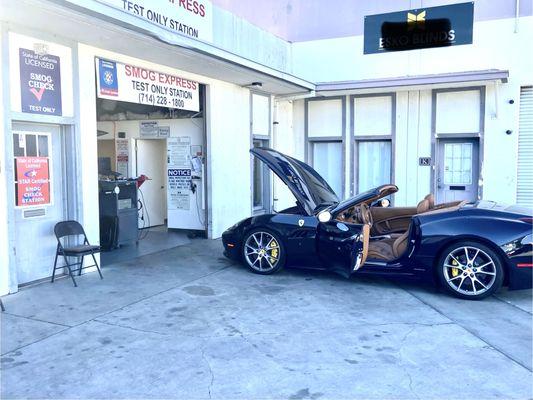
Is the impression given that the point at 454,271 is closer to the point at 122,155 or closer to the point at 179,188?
the point at 179,188

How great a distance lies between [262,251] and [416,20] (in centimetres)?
758

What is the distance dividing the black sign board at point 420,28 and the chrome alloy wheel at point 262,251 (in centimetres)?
706

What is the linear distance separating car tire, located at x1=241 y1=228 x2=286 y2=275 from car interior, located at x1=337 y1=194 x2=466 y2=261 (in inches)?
39.9

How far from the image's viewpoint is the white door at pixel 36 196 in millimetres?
6074

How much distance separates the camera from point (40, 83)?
6152 millimetres

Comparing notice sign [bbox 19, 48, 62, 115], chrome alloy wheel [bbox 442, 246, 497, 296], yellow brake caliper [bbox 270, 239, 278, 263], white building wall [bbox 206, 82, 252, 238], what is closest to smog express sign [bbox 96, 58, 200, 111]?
white building wall [bbox 206, 82, 252, 238]

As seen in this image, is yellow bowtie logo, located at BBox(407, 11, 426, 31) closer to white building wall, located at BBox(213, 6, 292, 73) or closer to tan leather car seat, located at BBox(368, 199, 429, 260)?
white building wall, located at BBox(213, 6, 292, 73)

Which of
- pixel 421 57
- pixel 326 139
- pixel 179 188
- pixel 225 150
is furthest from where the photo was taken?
pixel 326 139

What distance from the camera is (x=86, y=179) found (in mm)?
6918

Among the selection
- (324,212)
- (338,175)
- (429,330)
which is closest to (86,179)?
(324,212)

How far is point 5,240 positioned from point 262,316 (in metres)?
3.16

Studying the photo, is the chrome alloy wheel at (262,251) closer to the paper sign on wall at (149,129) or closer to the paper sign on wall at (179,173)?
the paper sign on wall at (179,173)

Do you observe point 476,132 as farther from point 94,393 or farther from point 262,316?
point 94,393

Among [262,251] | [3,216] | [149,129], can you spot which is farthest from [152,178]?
[3,216]
